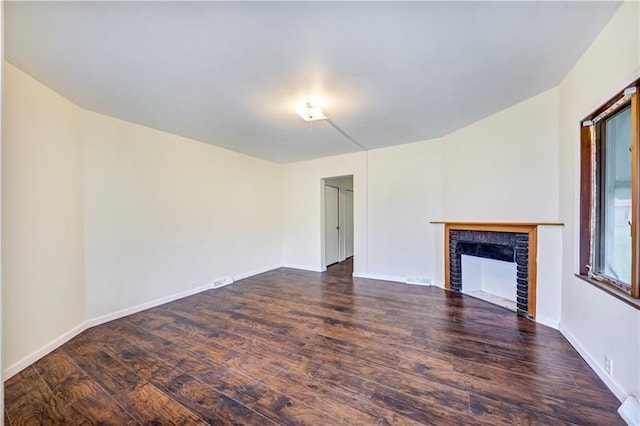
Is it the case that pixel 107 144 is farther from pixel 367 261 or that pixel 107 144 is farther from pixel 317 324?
pixel 367 261

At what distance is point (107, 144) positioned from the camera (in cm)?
308

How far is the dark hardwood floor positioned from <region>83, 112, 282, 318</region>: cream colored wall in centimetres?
55

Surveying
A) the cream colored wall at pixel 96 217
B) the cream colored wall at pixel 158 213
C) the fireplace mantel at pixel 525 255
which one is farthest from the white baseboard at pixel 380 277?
the cream colored wall at pixel 96 217

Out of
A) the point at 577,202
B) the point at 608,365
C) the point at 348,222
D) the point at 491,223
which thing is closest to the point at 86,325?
the point at 608,365

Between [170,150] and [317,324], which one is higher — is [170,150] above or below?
above

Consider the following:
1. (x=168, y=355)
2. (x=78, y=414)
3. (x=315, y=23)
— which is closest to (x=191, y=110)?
(x=315, y=23)

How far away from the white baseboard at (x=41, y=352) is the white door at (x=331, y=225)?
4134mm

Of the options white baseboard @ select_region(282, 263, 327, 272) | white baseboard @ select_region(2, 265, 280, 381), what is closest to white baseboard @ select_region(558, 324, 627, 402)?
white baseboard @ select_region(2, 265, 280, 381)

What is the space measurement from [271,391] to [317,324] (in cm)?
111

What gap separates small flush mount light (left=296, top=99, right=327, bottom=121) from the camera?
2.80 m

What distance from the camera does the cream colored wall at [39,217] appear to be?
2.08 meters

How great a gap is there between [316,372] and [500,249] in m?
2.83

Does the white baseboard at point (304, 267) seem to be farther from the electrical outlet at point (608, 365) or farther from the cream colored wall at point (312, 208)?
the electrical outlet at point (608, 365)

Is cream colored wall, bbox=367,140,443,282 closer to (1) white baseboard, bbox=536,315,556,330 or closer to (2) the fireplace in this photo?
(2) the fireplace
